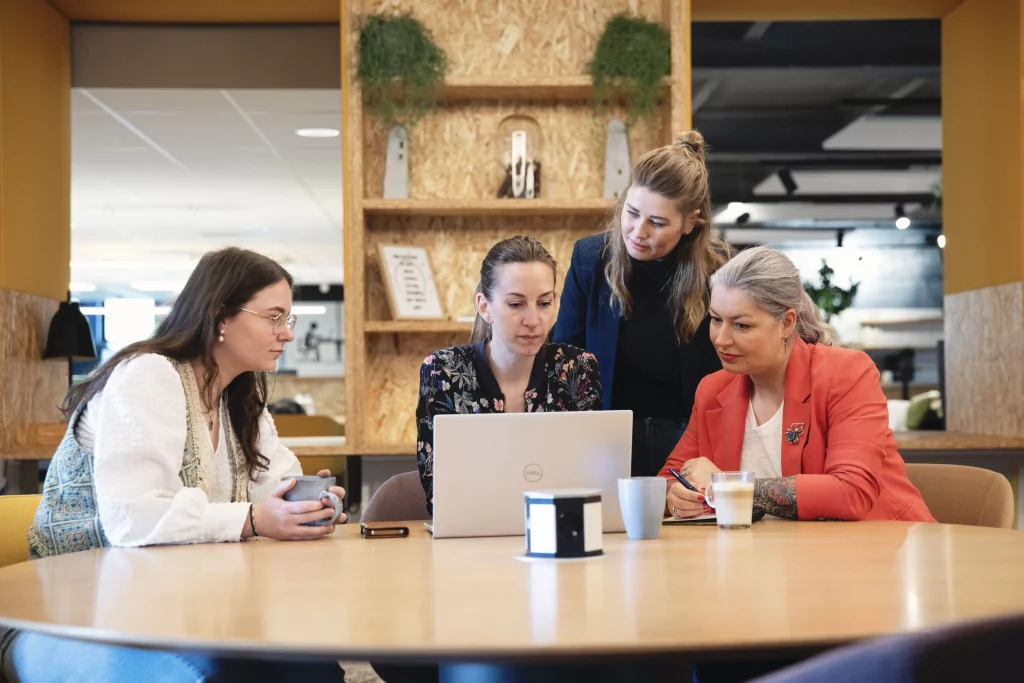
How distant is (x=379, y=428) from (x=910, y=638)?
150 inches

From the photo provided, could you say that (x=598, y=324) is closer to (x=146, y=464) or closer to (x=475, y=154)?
(x=146, y=464)

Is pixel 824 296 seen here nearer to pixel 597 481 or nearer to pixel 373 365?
pixel 373 365

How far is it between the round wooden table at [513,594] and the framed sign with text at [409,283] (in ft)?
7.96

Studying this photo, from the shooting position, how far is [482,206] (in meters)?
4.20

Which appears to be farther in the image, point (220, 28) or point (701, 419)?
point (220, 28)

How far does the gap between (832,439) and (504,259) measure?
84 cm

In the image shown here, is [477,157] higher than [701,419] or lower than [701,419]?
higher

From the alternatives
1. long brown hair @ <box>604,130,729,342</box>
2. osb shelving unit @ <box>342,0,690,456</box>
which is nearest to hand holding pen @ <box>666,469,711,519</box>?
long brown hair @ <box>604,130,729,342</box>

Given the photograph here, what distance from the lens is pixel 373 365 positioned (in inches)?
175

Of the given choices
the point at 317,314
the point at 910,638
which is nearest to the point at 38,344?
the point at 910,638

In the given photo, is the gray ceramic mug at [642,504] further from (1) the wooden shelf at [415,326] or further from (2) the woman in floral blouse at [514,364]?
(1) the wooden shelf at [415,326]

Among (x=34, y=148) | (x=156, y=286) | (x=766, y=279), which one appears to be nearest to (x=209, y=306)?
(x=766, y=279)

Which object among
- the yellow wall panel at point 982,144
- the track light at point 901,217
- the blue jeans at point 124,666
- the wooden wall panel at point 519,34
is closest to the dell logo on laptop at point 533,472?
the blue jeans at point 124,666

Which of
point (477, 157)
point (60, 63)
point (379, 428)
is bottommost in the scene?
point (379, 428)
